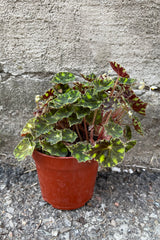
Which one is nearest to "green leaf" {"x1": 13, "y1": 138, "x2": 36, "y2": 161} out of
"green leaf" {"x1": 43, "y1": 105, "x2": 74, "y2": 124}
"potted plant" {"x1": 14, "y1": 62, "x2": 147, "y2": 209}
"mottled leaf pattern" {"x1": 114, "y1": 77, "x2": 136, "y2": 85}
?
"potted plant" {"x1": 14, "y1": 62, "x2": 147, "y2": 209}

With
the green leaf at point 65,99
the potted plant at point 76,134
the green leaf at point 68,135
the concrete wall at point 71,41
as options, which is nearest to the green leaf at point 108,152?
the potted plant at point 76,134

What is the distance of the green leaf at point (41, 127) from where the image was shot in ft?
4.06

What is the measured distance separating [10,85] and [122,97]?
0.80 m

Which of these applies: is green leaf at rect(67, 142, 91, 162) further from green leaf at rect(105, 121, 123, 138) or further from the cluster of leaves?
green leaf at rect(105, 121, 123, 138)

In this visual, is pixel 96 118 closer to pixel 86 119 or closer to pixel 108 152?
pixel 86 119

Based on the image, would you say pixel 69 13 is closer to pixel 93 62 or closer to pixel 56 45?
→ pixel 56 45

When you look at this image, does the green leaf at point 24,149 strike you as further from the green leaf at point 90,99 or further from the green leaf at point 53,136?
the green leaf at point 90,99

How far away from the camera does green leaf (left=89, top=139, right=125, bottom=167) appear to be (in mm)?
1183

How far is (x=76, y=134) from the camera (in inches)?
49.4

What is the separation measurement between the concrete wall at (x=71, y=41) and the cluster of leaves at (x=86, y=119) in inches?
10.2

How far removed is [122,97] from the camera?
3.74 ft

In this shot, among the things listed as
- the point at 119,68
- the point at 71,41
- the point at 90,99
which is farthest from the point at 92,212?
the point at 71,41

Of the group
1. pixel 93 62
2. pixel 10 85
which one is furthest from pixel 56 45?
pixel 10 85

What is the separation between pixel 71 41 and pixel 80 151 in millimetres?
661
